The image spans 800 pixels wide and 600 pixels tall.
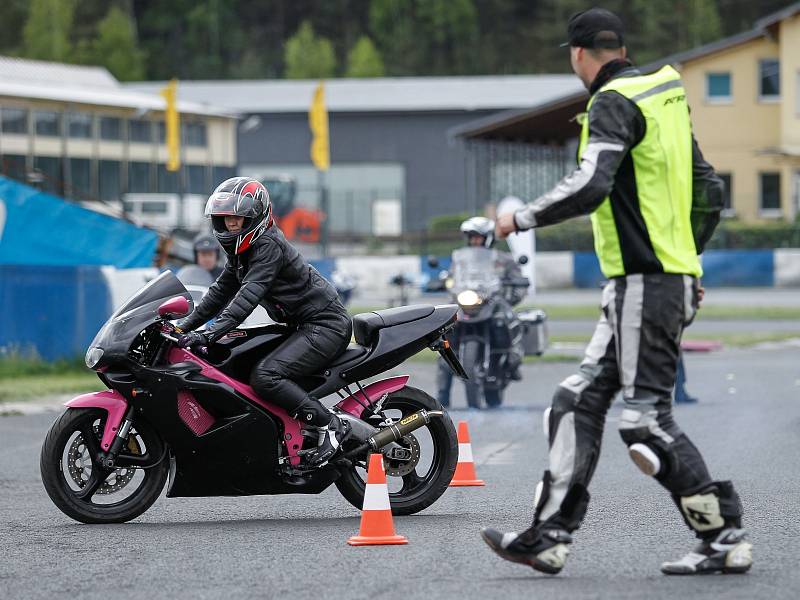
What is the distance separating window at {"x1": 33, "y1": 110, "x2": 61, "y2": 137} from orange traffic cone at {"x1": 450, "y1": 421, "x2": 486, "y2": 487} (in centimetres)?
3955

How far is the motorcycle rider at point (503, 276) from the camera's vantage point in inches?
595

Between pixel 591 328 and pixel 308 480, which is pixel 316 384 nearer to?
pixel 308 480

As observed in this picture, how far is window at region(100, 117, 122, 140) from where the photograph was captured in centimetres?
4984

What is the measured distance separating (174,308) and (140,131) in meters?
44.4

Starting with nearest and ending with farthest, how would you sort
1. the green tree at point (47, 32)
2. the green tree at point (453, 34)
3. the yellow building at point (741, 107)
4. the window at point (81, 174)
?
the window at point (81, 174), the yellow building at point (741, 107), the green tree at point (47, 32), the green tree at point (453, 34)

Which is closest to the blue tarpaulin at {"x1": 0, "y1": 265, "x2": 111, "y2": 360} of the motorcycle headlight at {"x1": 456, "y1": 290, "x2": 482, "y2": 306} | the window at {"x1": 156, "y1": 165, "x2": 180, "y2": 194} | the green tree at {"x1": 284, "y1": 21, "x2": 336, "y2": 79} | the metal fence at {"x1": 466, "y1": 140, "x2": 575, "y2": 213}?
the motorcycle headlight at {"x1": 456, "y1": 290, "x2": 482, "y2": 306}

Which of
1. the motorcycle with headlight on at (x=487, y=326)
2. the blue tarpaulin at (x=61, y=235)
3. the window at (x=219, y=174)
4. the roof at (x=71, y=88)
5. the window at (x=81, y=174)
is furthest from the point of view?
the window at (x=219, y=174)

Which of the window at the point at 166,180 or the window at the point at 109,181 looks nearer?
the window at the point at 109,181

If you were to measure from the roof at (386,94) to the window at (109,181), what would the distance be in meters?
18.2

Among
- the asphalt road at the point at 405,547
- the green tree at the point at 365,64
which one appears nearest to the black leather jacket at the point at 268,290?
the asphalt road at the point at 405,547

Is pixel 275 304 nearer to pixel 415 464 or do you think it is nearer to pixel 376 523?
pixel 415 464

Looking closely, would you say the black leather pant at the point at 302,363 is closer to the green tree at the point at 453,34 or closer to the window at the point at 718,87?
the window at the point at 718,87

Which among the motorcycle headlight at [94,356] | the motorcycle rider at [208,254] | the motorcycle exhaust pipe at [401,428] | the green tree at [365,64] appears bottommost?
the motorcycle exhaust pipe at [401,428]

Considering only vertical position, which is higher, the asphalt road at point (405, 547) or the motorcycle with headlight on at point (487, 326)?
the motorcycle with headlight on at point (487, 326)
